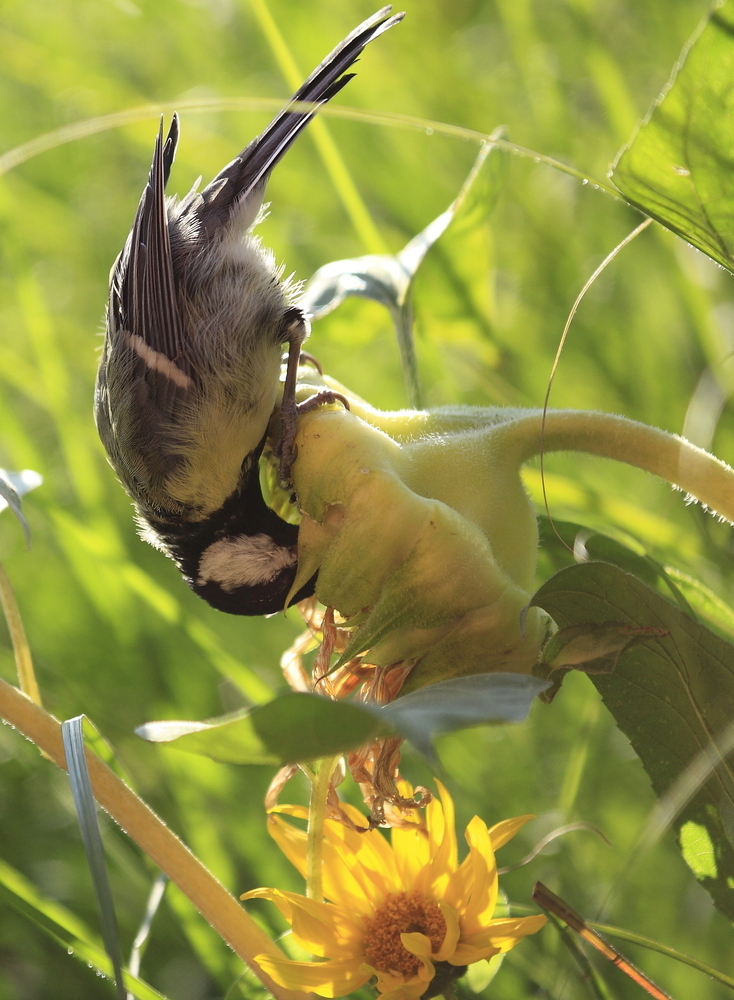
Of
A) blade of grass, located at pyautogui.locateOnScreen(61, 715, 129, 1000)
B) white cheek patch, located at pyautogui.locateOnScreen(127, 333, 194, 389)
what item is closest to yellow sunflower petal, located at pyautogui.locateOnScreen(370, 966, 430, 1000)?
blade of grass, located at pyautogui.locateOnScreen(61, 715, 129, 1000)

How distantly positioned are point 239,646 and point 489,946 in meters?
0.84

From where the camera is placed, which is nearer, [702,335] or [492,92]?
[702,335]

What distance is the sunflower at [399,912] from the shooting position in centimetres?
52

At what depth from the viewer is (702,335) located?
113cm

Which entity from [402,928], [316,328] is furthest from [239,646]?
[402,928]

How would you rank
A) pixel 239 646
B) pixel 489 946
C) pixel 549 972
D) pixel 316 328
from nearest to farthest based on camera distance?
pixel 489 946 → pixel 549 972 → pixel 316 328 → pixel 239 646

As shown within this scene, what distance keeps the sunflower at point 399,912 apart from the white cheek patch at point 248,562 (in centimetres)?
15

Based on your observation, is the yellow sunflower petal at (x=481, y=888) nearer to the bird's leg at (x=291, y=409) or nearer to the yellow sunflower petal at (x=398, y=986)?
the yellow sunflower petal at (x=398, y=986)

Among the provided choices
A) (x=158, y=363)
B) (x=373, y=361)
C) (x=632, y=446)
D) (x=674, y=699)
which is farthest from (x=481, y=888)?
(x=373, y=361)

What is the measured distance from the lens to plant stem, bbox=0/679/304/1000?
1.77 feet

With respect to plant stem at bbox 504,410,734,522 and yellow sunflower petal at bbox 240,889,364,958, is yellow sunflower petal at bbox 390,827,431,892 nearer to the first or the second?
yellow sunflower petal at bbox 240,889,364,958

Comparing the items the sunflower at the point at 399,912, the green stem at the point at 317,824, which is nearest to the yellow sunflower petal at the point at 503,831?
the sunflower at the point at 399,912

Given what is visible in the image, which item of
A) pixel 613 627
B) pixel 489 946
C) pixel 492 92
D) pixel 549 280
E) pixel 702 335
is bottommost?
pixel 489 946

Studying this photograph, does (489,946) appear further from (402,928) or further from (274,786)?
(274,786)
